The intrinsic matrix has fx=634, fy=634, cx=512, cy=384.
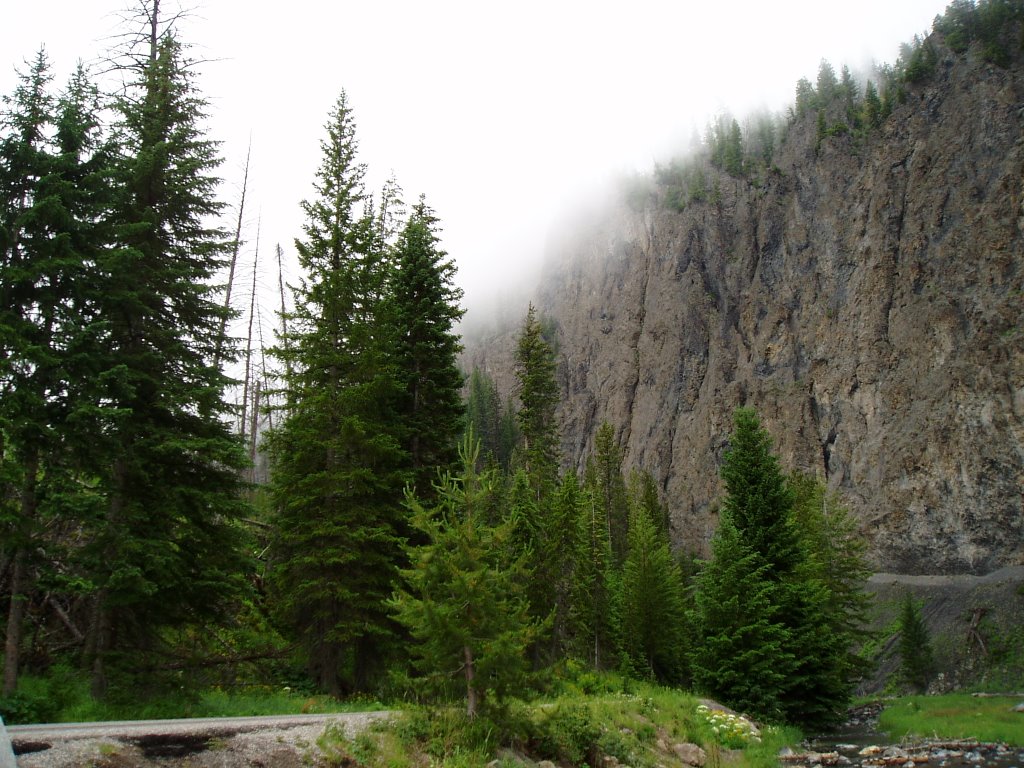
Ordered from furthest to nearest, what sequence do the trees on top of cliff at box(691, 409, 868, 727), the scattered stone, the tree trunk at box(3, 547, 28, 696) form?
Answer: the trees on top of cliff at box(691, 409, 868, 727) < the scattered stone < the tree trunk at box(3, 547, 28, 696)

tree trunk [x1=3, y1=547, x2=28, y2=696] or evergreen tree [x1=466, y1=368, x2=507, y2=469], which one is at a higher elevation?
evergreen tree [x1=466, y1=368, x2=507, y2=469]

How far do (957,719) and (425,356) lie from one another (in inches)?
1050

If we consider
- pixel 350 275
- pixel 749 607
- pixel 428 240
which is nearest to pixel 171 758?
pixel 350 275

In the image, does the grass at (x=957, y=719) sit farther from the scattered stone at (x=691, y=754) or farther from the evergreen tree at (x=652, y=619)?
the scattered stone at (x=691, y=754)

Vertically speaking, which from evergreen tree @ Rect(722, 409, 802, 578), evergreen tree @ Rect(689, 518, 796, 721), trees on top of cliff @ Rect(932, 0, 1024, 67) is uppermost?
trees on top of cliff @ Rect(932, 0, 1024, 67)

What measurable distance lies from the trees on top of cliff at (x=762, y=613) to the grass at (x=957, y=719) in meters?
3.55

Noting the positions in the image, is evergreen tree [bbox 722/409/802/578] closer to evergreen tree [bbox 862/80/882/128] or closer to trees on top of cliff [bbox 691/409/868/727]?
trees on top of cliff [bbox 691/409/868/727]

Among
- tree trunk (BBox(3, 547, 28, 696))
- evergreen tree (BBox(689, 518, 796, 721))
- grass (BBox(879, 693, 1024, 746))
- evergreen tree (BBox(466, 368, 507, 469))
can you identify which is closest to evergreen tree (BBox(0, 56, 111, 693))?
tree trunk (BBox(3, 547, 28, 696))

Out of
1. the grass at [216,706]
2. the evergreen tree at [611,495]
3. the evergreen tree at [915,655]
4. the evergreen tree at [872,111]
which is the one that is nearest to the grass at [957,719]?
the evergreen tree at [915,655]

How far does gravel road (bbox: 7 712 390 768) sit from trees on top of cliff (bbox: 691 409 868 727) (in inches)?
649

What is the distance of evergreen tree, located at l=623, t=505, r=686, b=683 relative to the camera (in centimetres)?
3372

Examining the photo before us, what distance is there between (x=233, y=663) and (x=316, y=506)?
4.19 meters

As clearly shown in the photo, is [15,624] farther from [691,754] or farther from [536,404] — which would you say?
[536,404]

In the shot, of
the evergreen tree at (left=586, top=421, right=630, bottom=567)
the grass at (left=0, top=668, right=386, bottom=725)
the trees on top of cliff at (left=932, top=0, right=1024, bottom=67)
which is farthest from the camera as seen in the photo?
the trees on top of cliff at (left=932, top=0, right=1024, bottom=67)
